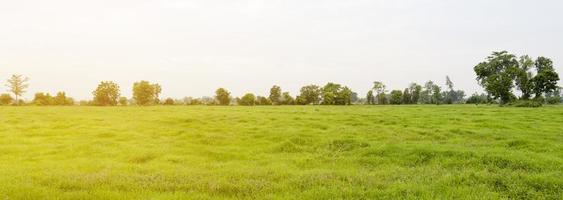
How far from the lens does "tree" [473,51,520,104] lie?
85062 millimetres

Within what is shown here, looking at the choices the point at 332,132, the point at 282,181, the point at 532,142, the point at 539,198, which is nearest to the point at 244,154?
the point at 282,181

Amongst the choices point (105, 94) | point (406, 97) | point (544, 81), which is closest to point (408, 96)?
point (406, 97)

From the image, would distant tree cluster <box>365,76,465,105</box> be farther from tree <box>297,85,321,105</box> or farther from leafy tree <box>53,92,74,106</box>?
leafy tree <box>53,92,74,106</box>

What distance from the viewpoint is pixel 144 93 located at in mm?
120000

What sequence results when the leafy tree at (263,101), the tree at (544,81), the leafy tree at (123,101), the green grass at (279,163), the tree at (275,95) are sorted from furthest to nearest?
the tree at (275,95), the leafy tree at (123,101), the leafy tree at (263,101), the tree at (544,81), the green grass at (279,163)

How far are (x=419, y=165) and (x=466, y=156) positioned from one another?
7.85 feet

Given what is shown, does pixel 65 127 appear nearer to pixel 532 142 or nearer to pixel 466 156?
pixel 466 156

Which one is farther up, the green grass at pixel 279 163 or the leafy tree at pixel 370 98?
the leafy tree at pixel 370 98

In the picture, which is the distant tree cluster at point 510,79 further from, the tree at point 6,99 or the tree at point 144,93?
the tree at point 6,99

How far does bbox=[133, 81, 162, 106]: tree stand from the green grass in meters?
91.7

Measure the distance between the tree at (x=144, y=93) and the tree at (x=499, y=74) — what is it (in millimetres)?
81261

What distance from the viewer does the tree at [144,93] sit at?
120 metres

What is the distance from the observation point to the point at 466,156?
58.9 ft

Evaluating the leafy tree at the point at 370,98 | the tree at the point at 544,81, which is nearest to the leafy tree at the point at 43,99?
the leafy tree at the point at 370,98
